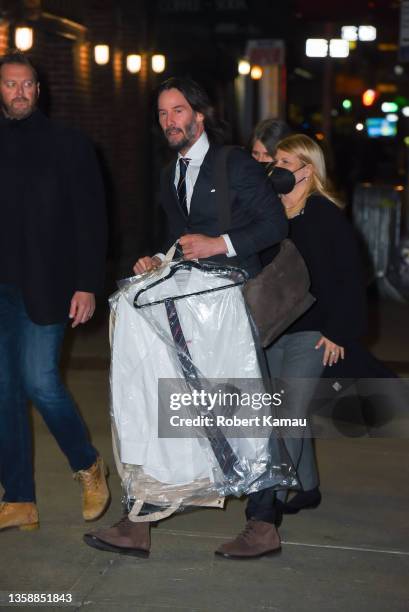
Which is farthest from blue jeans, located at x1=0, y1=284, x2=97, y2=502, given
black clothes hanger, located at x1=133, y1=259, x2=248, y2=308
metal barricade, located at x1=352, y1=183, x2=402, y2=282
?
metal barricade, located at x1=352, y1=183, x2=402, y2=282

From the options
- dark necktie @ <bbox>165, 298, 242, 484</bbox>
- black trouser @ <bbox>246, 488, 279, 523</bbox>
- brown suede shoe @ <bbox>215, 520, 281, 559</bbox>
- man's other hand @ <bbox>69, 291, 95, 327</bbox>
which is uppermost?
man's other hand @ <bbox>69, 291, 95, 327</bbox>

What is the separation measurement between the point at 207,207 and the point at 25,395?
1.25m

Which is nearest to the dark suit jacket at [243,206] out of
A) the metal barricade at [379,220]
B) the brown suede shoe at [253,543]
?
the brown suede shoe at [253,543]

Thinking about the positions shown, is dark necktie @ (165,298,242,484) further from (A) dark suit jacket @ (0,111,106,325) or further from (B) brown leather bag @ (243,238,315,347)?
(A) dark suit jacket @ (0,111,106,325)

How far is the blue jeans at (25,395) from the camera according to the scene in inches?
171

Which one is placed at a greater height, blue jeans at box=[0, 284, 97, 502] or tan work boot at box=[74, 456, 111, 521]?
blue jeans at box=[0, 284, 97, 502]

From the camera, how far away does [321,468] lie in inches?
221

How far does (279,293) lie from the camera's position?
411 cm

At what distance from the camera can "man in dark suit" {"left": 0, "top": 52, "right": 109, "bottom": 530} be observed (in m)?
4.30

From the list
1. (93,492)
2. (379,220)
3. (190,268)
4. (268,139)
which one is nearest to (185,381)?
(190,268)

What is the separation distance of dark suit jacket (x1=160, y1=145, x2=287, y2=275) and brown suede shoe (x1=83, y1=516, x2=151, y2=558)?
1.20 m

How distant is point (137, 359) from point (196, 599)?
0.96 meters

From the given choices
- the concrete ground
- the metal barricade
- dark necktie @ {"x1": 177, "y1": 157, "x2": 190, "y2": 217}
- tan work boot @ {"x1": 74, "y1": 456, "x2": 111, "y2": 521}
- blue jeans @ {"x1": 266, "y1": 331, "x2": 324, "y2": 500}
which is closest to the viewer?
the concrete ground

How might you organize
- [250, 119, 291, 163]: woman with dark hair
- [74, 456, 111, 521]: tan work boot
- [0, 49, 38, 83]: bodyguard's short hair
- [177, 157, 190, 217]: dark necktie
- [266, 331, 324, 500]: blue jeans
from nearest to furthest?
[177, 157, 190, 217]: dark necktie → [0, 49, 38, 83]: bodyguard's short hair → [266, 331, 324, 500]: blue jeans → [74, 456, 111, 521]: tan work boot → [250, 119, 291, 163]: woman with dark hair
